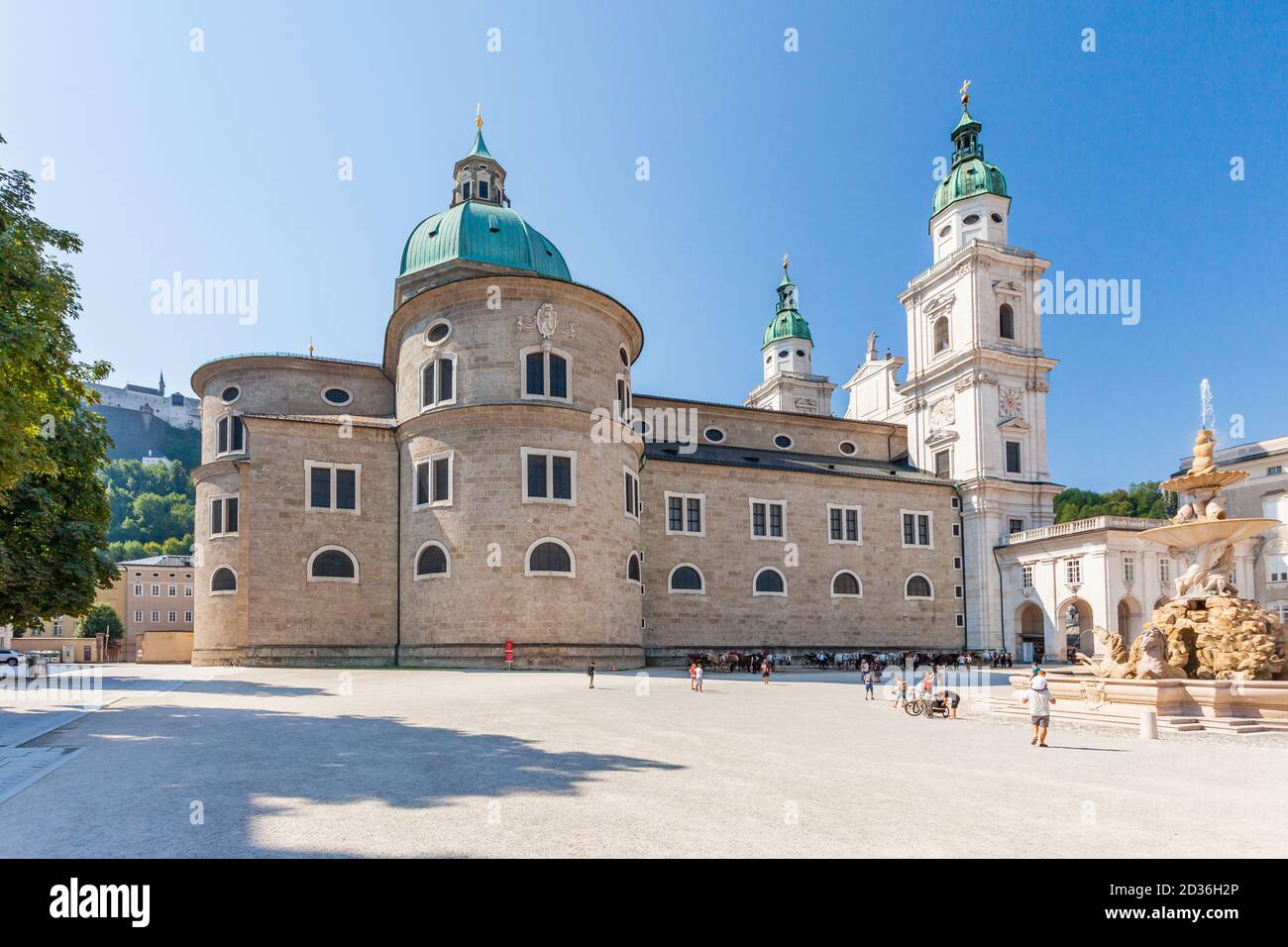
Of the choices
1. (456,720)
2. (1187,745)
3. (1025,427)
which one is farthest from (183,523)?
(1187,745)

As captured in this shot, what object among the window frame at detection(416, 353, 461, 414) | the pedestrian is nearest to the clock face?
the window frame at detection(416, 353, 461, 414)

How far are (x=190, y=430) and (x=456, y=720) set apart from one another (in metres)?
169

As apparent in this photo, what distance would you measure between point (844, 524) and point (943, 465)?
1068 cm

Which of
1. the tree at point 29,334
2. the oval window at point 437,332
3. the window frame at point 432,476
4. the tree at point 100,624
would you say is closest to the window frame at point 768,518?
the window frame at point 432,476

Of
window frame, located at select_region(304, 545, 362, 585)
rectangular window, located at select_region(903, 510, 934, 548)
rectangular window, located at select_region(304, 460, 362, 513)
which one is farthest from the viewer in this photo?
rectangular window, located at select_region(903, 510, 934, 548)

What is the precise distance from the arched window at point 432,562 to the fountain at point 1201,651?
2086 centimetres

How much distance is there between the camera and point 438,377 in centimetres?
3366

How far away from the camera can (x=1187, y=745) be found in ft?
44.8

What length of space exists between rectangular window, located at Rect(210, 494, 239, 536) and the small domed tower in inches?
1878

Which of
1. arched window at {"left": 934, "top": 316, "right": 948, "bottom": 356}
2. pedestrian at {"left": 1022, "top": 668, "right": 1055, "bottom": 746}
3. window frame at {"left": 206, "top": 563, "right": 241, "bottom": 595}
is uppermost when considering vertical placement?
arched window at {"left": 934, "top": 316, "right": 948, "bottom": 356}

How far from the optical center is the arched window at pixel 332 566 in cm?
3372

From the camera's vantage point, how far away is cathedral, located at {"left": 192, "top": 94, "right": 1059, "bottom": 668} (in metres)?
31.8

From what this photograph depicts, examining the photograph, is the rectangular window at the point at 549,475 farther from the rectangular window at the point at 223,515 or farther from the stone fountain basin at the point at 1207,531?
the stone fountain basin at the point at 1207,531

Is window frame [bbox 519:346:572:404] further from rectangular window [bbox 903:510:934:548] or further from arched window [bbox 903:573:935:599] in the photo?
arched window [bbox 903:573:935:599]
